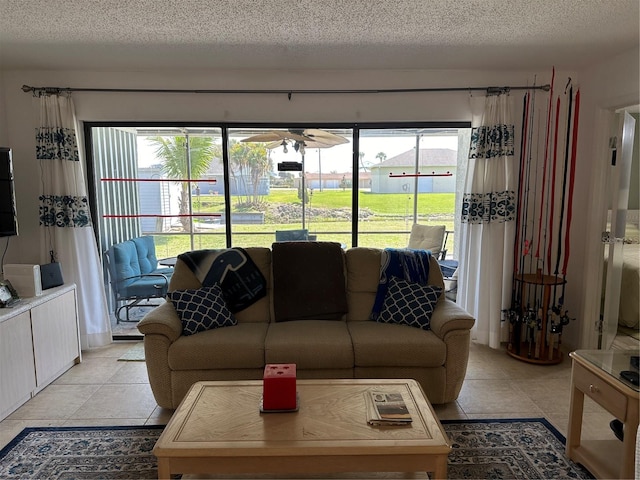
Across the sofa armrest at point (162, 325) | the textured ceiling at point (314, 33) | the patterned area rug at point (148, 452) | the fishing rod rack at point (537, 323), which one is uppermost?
the textured ceiling at point (314, 33)

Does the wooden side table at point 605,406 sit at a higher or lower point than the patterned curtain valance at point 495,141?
lower

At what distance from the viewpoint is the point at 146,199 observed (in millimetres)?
3912

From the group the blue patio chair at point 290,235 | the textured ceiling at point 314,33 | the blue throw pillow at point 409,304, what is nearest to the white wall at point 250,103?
the textured ceiling at point 314,33

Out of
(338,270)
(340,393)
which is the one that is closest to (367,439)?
(340,393)

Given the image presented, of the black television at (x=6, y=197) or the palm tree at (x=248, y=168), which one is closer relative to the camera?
the black television at (x=6, y=197)

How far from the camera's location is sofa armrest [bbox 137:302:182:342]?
260cm

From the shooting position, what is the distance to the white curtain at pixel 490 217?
3.49 m

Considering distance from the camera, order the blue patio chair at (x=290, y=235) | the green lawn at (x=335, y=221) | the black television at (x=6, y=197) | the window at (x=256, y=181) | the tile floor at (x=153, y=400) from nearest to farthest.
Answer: the tile floor at (x=153, y=400), the black television at (x=6, y=197), the window at (x=256, y=181), the green lawn at (x=335, y=221), the blue patio chair at (x=290, y=235)

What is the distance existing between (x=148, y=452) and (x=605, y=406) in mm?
2276

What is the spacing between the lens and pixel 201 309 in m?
2.85

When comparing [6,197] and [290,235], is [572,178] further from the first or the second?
[6,197]

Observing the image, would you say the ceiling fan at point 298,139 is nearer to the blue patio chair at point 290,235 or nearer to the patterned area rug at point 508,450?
the blue patio chair at point 290,235

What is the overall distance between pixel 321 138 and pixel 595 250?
7.91ft

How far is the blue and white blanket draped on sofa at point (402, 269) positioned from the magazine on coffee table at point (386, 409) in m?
1.07
